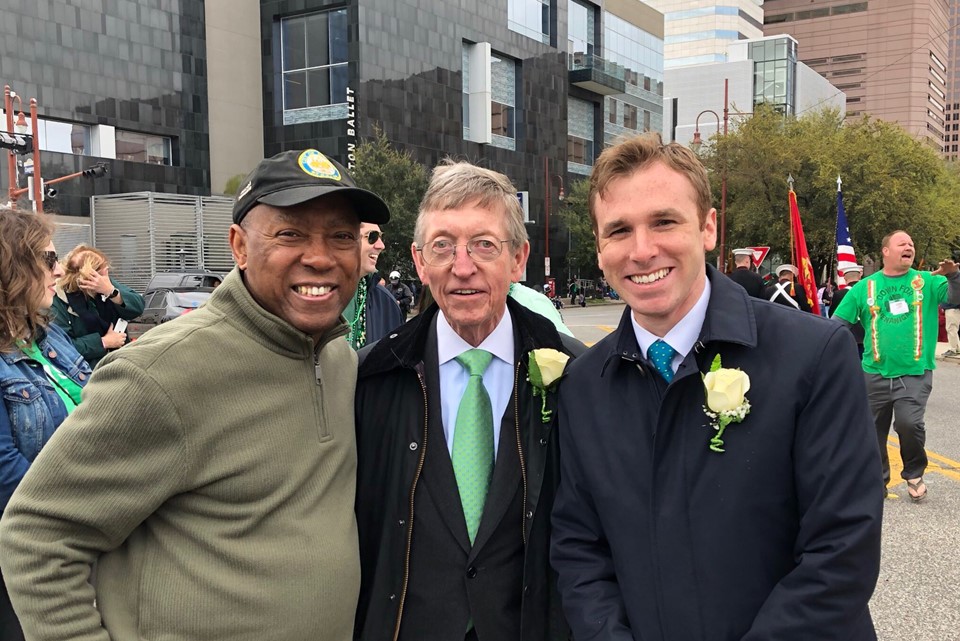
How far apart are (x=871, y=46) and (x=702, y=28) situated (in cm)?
6305

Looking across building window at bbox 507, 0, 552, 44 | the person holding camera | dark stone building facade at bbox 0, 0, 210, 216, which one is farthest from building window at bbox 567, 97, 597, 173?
the person holding camera

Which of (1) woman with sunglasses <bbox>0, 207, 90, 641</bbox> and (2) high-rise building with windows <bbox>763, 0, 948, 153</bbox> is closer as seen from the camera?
(1) woman with sunglasses <bbox>0, 207, 90, 641</bbox>

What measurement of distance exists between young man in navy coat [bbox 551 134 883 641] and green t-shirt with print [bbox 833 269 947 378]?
5359 millimetres

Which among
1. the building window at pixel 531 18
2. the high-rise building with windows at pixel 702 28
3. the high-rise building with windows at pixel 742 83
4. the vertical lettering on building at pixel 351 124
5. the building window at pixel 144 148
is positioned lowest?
the building window at pixel 144 148

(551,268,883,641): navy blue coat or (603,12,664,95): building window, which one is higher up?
(603,12,664,95): building window

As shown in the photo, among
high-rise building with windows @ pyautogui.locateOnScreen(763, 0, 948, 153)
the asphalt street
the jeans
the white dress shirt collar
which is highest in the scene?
high-rise building with windows @ pyautogui.locateOnScreen(763, 0, 948, 153)

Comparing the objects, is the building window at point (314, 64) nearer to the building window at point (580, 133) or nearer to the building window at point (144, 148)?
the building window at point (144, 148)

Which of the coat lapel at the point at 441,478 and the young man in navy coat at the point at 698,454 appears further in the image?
the coat lapel at the point at 441,478

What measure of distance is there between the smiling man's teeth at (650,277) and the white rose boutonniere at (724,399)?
0.32 metres

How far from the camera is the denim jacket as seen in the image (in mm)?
2693

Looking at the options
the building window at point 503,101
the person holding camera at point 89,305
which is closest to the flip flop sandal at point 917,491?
the person holding camera at point 89,305

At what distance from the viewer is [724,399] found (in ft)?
6.14

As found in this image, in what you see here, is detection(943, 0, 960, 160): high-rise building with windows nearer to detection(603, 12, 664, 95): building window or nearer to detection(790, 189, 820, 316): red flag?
detection(603, 12, 664, 95): building window

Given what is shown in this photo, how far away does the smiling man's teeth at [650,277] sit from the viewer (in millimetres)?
2098
